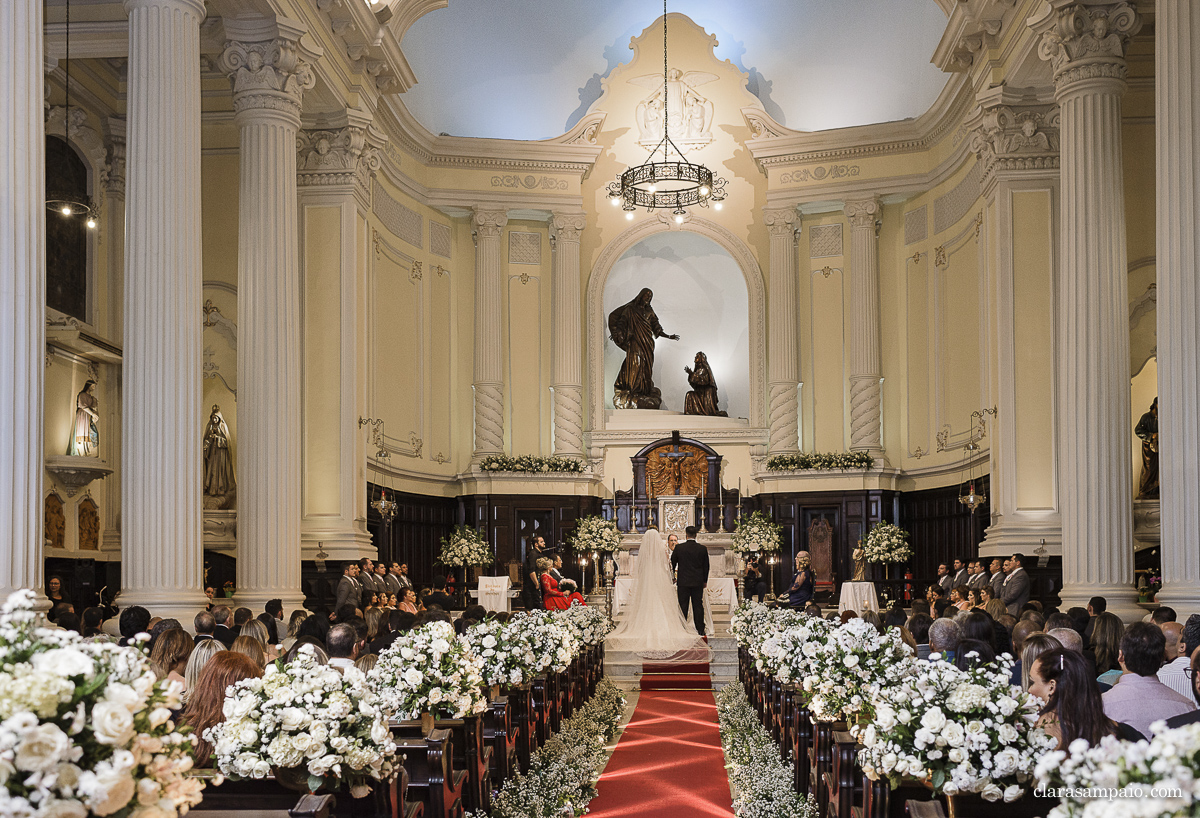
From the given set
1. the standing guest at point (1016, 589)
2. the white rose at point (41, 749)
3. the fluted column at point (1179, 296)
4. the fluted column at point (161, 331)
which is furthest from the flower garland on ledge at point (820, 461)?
Result: the white rose at point (41, 749)

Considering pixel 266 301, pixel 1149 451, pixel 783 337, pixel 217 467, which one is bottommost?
pixel 217 467

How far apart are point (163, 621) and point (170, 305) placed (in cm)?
346

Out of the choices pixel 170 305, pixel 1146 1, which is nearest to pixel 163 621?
pixel 170 305

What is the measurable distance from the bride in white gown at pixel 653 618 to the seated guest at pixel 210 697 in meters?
11.7

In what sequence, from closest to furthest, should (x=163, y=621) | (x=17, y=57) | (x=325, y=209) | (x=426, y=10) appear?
(x=17, y=57) → (x=163, y=621) → (x=325, y=209) → (x=426, y=10)

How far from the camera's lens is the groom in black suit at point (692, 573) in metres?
17.7

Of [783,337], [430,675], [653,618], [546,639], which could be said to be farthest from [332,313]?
[430,675]

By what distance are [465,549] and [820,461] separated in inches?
279

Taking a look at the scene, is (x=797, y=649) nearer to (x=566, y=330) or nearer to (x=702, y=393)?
(x=566, y=330)

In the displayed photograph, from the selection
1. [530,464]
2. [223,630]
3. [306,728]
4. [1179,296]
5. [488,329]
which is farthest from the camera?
[488,329]

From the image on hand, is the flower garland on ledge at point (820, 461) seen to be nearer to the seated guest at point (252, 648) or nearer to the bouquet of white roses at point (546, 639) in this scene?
the bouquet of white roses at point (546, 639)

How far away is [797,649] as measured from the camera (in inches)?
347

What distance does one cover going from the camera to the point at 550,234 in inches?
1000

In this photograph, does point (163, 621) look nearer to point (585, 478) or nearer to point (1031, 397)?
point (1031, 397)
